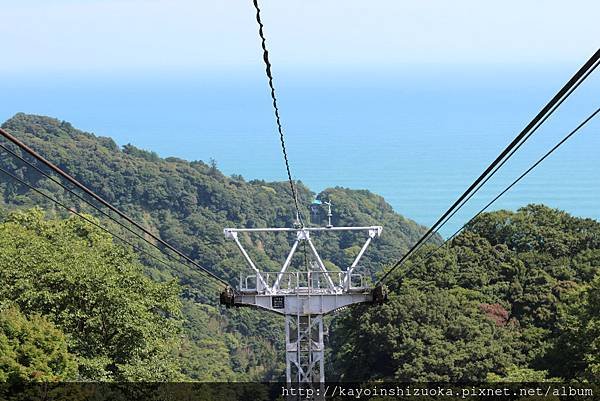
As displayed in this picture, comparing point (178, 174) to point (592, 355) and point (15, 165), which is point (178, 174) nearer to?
point (15, 165)

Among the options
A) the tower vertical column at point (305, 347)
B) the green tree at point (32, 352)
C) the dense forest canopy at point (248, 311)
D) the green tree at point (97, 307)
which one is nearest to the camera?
the tower vertical column at point (305, 347)

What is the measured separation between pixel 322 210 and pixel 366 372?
4374 cm

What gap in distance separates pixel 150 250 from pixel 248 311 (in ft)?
22.6

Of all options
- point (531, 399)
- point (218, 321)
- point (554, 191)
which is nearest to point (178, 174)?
point (218, 321)

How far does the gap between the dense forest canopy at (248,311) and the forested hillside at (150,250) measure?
0.06 meters

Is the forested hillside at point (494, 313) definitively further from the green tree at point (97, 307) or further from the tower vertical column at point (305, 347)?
the tower vertical column at point (305, 347)

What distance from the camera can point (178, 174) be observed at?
2766 inches

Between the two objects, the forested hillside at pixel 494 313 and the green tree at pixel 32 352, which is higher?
the forested hillside at pixel 494 313

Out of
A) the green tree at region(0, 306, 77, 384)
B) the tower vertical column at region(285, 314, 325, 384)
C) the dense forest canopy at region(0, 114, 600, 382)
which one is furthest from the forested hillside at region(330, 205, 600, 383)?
the green tree at region(0, 306, 77, 384)

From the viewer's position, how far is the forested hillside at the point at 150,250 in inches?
837

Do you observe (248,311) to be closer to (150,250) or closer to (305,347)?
(150,250)

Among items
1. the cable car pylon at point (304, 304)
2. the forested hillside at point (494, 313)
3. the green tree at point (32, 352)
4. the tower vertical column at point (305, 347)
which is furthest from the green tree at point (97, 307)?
the tower vertical column at point (305, 347)

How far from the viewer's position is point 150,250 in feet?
184

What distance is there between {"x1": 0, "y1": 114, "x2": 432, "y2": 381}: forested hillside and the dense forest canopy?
64mm
